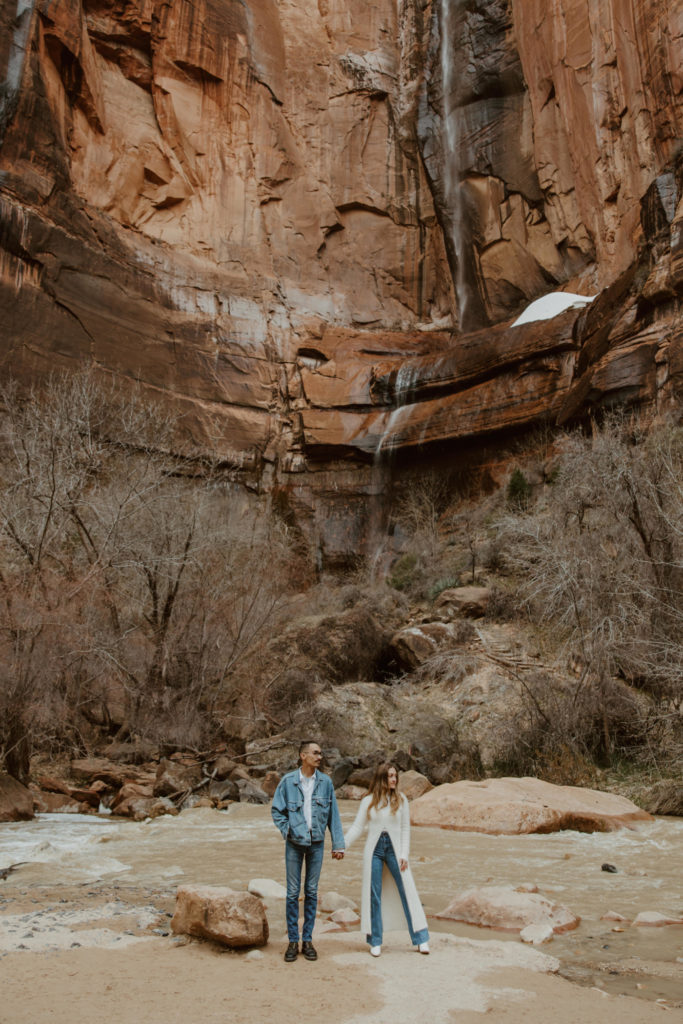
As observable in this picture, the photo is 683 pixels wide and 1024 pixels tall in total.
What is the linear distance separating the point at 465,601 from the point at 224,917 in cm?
1489

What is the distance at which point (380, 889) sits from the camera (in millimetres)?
4773

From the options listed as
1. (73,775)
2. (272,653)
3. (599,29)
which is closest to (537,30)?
(599,29)

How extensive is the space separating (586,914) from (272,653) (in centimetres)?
1174

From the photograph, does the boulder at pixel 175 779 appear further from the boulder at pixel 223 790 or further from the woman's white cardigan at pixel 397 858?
the woman's white cardigan at pixel 397 858

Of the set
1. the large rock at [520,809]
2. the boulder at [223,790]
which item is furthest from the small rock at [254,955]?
the boulder at [223,790]

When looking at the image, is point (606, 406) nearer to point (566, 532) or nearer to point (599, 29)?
point (566, 532)

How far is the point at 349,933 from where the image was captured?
5281mm

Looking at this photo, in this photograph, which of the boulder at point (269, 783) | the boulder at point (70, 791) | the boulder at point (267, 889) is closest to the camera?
the boulder at point (267, 889)

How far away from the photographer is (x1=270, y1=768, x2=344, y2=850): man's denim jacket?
4.70 m

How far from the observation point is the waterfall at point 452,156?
36688 mm

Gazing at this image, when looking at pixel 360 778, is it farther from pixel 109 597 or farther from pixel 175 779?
pixel 109 597

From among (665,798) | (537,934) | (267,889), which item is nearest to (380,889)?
(537,934)

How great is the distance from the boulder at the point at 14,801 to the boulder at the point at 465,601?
11171 mm

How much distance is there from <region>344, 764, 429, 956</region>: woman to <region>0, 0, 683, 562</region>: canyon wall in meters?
18.7
